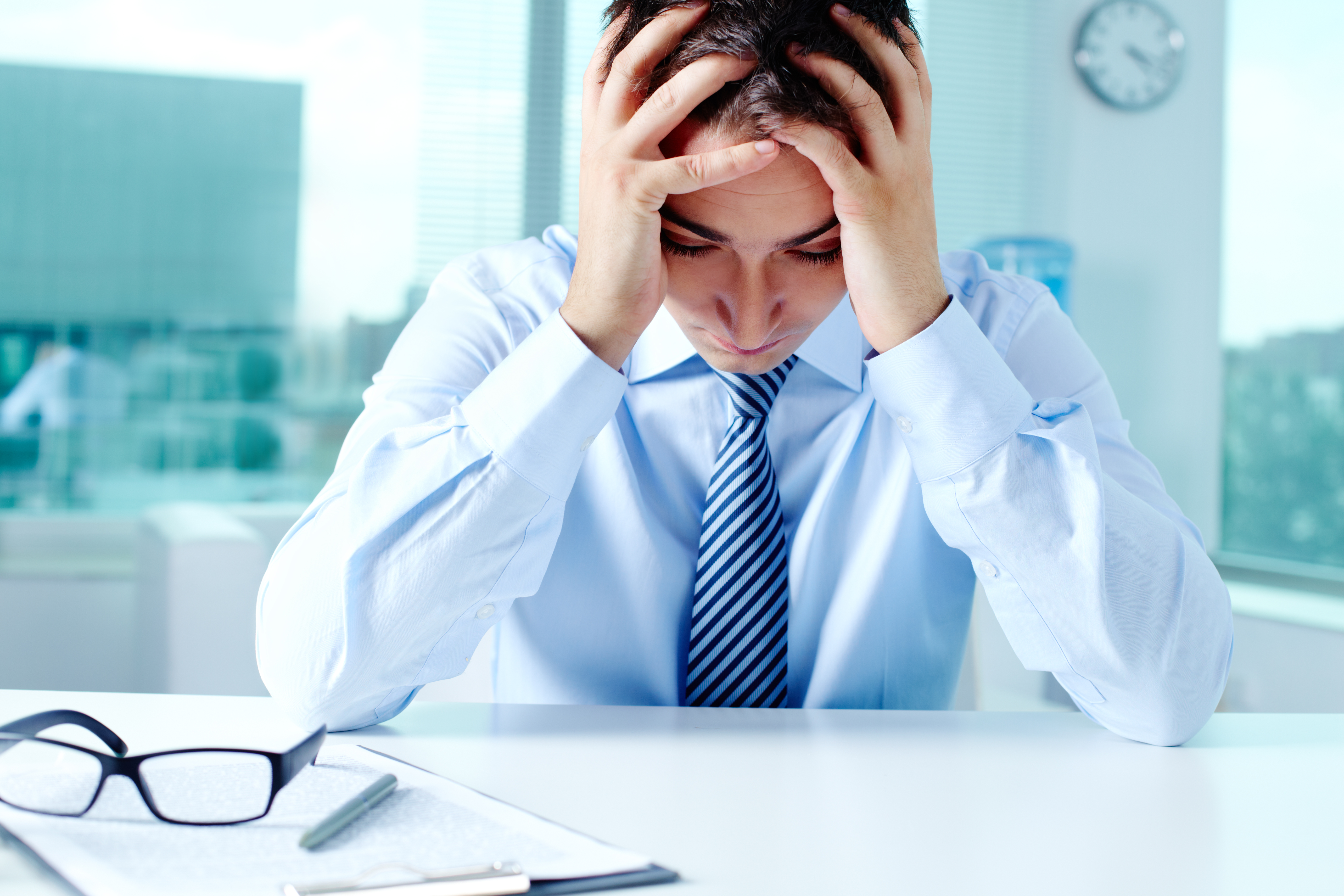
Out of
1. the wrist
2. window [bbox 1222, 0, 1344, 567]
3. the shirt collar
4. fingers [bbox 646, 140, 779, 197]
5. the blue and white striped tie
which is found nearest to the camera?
A: fingers [bbox 646, 140, 779, 197]

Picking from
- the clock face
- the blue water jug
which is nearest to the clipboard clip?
the blue water jug

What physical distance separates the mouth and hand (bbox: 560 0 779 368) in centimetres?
7

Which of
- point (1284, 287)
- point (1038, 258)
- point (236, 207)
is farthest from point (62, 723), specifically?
point (1284, 287)

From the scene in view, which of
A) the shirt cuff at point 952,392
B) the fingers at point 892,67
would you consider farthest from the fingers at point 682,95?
the shirt cuff at point 952,392

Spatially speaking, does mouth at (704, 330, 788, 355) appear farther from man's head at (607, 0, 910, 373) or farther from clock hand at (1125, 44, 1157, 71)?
clock hand at (1125, 44, 1157, 71)

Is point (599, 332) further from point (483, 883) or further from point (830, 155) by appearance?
point (483, 883)

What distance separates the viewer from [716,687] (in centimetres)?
97

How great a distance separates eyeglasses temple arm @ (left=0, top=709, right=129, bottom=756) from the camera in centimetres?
56

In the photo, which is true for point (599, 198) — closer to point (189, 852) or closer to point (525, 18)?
point (189, 852)

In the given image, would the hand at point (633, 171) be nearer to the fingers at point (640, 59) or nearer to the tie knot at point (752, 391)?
the fingers at point (640, 59)

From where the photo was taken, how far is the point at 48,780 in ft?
1.92

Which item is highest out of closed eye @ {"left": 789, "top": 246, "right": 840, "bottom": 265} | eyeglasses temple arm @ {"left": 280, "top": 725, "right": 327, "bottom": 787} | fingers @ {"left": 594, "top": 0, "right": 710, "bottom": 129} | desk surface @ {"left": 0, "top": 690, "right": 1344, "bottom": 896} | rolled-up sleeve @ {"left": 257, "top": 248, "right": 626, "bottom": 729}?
fingers @ {"left": 594, "top": 0, "right": 710, "bottom": 129}

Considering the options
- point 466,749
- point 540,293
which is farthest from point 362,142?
point 466,749

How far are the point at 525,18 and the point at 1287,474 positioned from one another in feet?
9.97
